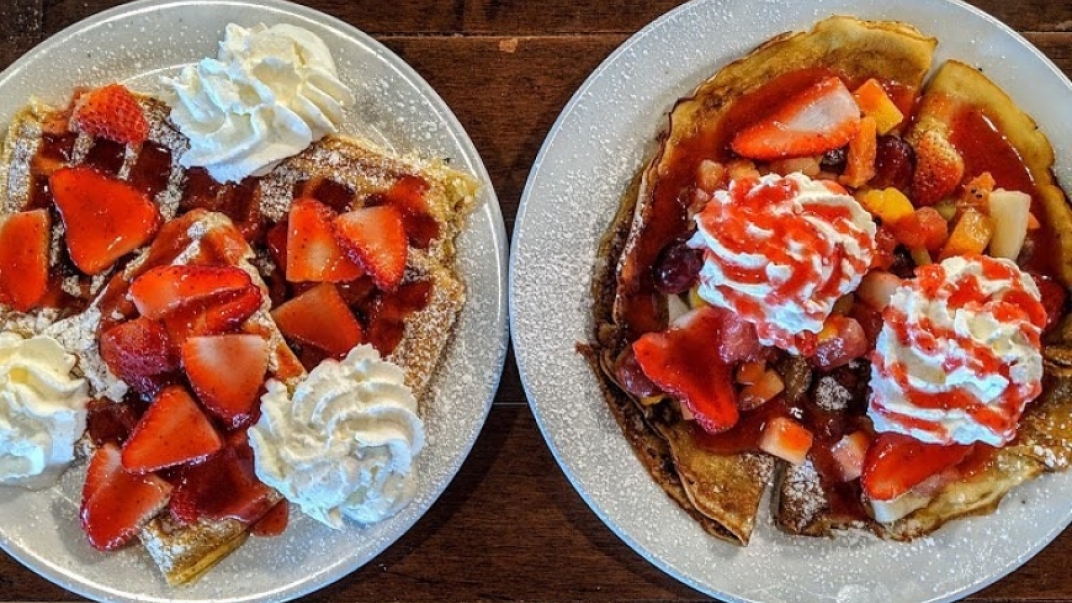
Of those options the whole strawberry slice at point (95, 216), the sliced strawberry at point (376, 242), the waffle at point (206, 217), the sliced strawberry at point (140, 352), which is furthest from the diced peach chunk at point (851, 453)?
the whole strawberry slice at point (95, 216)

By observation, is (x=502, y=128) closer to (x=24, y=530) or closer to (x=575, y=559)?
(x=575, y=559)

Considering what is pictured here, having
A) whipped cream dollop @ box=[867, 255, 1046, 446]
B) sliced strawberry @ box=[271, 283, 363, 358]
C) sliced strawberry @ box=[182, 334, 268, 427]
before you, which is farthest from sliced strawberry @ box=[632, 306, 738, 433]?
sliced strawberry @ box=[182, 334, 268, 427]

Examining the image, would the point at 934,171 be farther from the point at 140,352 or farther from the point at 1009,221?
the point at 140,352

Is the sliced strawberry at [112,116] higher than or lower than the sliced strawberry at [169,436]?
higher

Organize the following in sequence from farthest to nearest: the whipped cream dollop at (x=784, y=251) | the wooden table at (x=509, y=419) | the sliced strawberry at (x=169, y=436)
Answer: the wooden table at (x=509, y=419) < the sliced strawberry at (x=169, y=436) < the whipped cream dollop at (x=784, y=251)

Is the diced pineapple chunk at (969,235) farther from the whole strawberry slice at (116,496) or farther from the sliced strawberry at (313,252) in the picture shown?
the whole strawberry slice at (116,496)

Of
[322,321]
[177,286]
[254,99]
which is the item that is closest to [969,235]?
[322,321]

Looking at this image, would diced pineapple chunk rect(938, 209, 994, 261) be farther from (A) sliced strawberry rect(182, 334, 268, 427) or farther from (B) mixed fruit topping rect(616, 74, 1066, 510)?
(A) sliced strawberry rect(182, 334, 268, 427)
